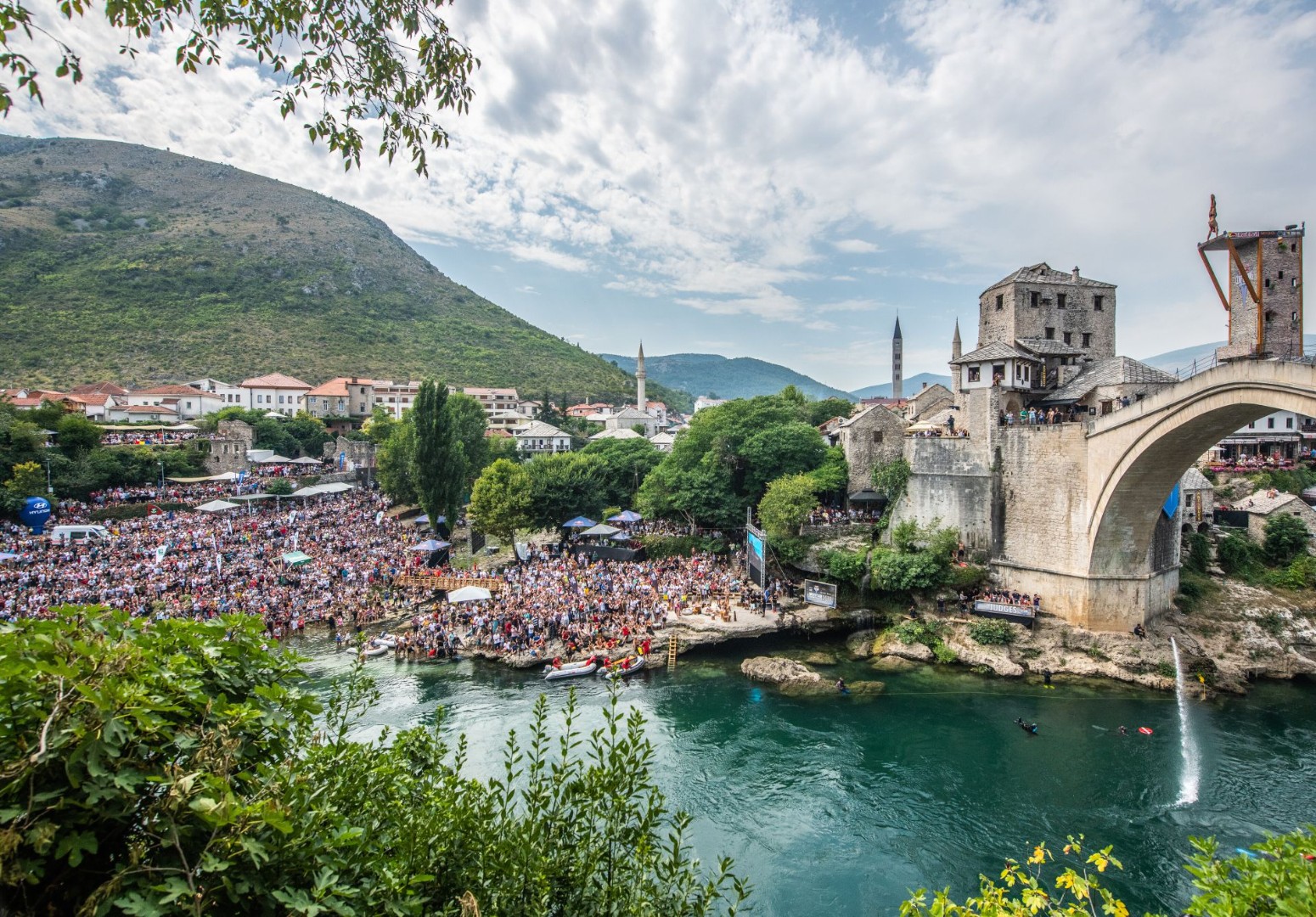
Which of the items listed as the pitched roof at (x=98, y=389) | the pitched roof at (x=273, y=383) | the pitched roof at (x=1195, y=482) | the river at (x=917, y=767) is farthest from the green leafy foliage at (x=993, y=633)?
the pitched roof at (x=98, y=389)

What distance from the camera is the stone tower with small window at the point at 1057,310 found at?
95.2ft

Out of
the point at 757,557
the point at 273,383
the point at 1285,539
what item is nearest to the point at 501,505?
the point at 757,557

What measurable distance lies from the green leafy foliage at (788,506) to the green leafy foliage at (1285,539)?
17957 mm

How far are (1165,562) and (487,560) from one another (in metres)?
29.5

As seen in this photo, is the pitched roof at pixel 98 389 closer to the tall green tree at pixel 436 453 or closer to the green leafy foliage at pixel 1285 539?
the tall green tree at pixel 436 453

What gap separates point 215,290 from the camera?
7894 centimetres

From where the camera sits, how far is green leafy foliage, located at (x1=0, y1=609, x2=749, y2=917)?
8.63 feet

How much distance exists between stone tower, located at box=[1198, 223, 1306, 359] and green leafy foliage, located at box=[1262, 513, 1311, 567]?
30.4ft

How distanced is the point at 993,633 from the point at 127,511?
132 ft

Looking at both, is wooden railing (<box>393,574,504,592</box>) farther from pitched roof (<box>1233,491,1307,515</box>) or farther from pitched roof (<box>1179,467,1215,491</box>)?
pitched roof (<box>1233,491,1307,515</box>)

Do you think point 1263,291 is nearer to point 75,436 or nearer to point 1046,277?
point 1046,277

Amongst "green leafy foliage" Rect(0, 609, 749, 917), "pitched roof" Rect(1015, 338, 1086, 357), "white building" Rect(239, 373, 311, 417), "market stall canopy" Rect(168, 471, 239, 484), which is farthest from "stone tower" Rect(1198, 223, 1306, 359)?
"white building" Rect(239, 373, 311, 417)

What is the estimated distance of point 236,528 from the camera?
101 ft

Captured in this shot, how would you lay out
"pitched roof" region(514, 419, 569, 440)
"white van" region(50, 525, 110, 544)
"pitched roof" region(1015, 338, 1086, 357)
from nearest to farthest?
"white van" region(50, 525, 110, 544), "pitched roof" region(1015, 338, 1086, 357), "pitched roof" region(514, 419, 569, 440)
